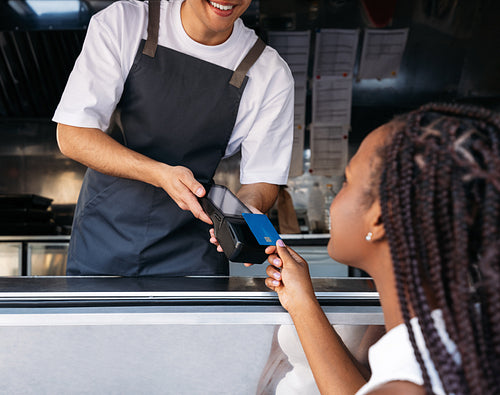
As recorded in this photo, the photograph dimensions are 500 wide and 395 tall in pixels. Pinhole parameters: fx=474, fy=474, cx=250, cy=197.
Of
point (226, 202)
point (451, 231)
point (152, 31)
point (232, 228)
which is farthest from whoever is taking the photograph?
point (152, 31)

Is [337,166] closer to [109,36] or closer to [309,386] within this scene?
[109,36]

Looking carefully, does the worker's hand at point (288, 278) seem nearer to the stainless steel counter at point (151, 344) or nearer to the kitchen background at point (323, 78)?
the stainless steel counter at point (151, 344)

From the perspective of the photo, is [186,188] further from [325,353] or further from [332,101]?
[332,101]

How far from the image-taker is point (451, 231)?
512 mm

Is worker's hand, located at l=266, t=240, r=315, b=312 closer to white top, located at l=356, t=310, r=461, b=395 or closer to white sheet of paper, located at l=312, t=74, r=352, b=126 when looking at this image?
white top, located at l=356, t=310, r=461, b=395

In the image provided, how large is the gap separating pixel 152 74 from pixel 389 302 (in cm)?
85

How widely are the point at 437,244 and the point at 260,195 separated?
0.83 m

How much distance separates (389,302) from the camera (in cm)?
64

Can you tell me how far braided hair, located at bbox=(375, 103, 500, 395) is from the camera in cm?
49

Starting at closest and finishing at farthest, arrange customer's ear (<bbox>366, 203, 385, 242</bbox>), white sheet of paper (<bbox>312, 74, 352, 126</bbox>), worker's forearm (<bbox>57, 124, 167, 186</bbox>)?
customer's ear (<bbox>366, 203, 385, 242</bbox>) → worker's forearm (<bbox>57, 124, 167, 186</bbox>) → white sheet of paper (<bbox>312, 74, 352, 126</bbox>)

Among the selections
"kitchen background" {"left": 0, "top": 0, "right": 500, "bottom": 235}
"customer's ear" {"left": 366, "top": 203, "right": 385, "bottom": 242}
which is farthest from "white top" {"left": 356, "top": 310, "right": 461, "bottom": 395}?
"kitchen background" {"left": 0, "top": 0, "right": 500, "bottom": 235}

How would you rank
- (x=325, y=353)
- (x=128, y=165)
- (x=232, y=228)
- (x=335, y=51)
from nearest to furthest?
(x=325, y=353) < (x=232, y=228) < (x=128, y=165) < (x=335, y=51)

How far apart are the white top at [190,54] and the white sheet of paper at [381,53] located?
7.01 ft

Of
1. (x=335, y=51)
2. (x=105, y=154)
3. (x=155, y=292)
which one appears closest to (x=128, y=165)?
A: (x=105, y=154)
